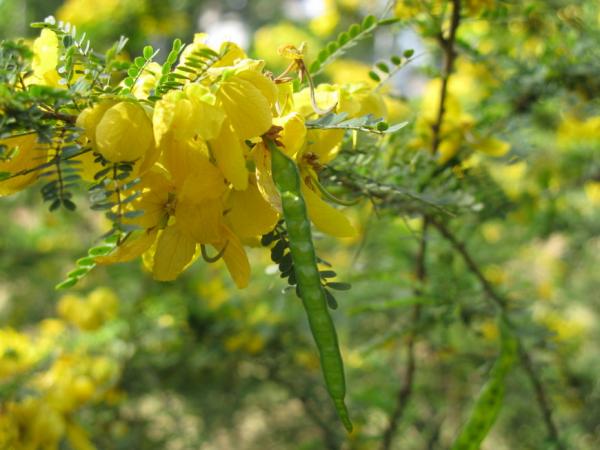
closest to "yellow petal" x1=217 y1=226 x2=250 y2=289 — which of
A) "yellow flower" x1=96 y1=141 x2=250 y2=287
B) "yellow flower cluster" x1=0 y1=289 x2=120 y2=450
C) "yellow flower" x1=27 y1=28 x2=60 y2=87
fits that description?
"yellow flower" x1=96 y1=141 x2=250 y2=287

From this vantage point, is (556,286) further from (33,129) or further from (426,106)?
(33,129)

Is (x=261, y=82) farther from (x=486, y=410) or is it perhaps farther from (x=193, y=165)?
(x=486, y=410)

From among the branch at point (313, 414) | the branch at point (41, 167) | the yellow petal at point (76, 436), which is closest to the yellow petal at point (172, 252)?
the branch at point (41, 167)

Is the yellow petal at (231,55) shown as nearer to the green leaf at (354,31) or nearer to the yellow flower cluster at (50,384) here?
the green leaf at (354,31)

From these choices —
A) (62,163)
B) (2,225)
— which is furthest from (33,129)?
(2,225)

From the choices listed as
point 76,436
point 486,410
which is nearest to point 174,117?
point 486,410

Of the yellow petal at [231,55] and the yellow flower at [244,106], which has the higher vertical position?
the yellow petal at [231,55]
